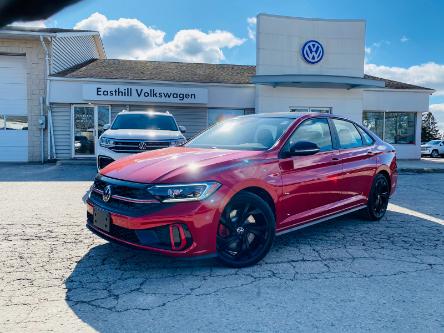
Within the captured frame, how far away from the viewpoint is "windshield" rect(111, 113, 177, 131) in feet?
31.0

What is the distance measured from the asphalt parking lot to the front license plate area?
40 centimetres

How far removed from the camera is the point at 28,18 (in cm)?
68

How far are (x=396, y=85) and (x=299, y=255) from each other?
18.4 meters

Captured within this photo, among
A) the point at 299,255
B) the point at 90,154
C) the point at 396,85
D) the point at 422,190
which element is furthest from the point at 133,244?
the point at 396,85

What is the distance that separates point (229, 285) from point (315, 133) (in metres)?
2.40

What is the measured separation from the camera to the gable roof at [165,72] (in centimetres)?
1701

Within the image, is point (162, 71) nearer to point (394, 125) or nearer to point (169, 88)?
point (169, 88)

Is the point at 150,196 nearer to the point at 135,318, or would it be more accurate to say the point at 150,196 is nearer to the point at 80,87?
the point at 135,318

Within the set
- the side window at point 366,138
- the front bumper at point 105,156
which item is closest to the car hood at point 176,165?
the side window at point 366,138

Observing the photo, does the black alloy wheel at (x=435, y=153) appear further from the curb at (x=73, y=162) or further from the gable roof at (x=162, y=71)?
the curb at (x=73, y=162)

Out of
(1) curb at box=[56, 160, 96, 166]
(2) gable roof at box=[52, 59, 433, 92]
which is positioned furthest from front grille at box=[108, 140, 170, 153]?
(2) gable roof at box=[52, 59, 433, 92]

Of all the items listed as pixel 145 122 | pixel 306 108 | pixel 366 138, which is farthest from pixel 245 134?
pixel 306 108

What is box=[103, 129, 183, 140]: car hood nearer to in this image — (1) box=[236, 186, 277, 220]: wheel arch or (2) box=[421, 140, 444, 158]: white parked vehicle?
(1) box=[236, 186, 277, 220]: wheel arch

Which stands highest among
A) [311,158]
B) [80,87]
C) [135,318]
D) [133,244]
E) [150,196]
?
[80,87]
